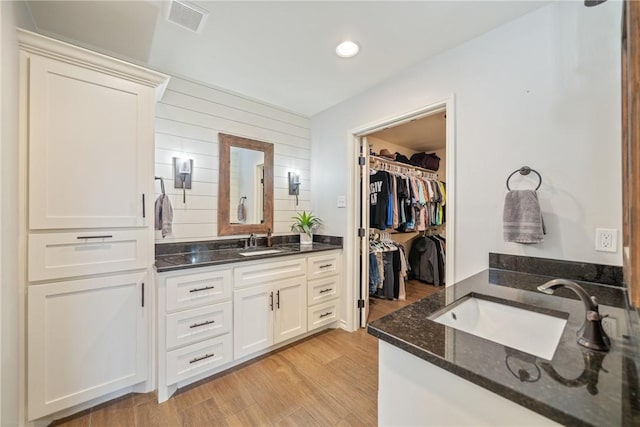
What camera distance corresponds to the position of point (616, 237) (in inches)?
51.4

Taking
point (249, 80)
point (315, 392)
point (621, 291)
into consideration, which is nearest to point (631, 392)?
point (621, 291)

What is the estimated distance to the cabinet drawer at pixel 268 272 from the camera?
2.10m

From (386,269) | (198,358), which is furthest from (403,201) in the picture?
(198,358)

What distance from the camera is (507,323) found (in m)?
1.14

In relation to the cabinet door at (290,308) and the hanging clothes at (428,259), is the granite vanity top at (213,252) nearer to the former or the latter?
the cabinet door at (290,308)

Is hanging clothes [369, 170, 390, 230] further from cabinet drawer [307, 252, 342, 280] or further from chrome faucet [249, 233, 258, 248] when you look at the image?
chrome faucet [249, 233, 258, 248]

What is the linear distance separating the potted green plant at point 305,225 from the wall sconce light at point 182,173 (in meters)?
1.21

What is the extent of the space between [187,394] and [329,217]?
1.97 meters

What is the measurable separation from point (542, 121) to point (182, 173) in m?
2.64

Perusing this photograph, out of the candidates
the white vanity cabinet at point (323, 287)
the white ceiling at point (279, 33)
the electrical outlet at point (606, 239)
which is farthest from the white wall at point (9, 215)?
the electrical outlet at point (606, 239)

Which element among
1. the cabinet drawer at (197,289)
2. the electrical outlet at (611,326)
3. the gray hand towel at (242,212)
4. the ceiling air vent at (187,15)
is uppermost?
the ceiling air vent at (187,15)


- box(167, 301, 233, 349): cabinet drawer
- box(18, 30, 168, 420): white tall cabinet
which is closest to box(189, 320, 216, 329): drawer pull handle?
box(167, 301, 233, 349): cabinet drawer

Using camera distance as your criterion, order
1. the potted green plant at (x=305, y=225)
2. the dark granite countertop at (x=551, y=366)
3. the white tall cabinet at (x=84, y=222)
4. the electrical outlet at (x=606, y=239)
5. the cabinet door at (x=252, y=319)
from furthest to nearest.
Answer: the potted green plant at (x=305, y=225) → the cabinet door at (x=252, y=319) → the white tall cabinet at (x=84, y=222) → the electrical outlet at (x=606, y=239) → the dark granite countertop at (x=551, y=366)

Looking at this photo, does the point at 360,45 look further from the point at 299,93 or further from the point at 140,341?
the point at 140,341
